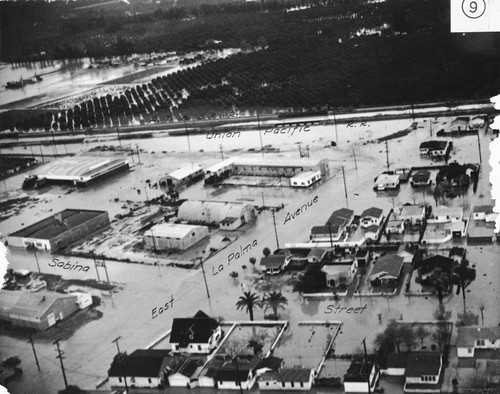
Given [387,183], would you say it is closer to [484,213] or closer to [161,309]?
[484,213]

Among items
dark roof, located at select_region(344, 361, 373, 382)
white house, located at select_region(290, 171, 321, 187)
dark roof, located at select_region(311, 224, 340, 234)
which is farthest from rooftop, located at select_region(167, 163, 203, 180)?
dark roof, located at select_region(344, 361, 373, 382)

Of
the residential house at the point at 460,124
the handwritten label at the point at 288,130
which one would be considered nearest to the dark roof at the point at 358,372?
the residential house at the point at 460,124

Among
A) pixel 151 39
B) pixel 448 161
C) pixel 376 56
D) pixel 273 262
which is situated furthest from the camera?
pixel 151 39

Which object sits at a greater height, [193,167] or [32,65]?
[32,65]

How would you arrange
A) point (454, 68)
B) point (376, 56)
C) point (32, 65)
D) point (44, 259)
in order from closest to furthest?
point (44, 259) → point (454, 68) → point (376, 56) → point (32, 65)

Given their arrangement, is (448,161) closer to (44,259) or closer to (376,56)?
(44,259)

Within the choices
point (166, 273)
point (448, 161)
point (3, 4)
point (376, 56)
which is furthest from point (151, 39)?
point (166, 273)
